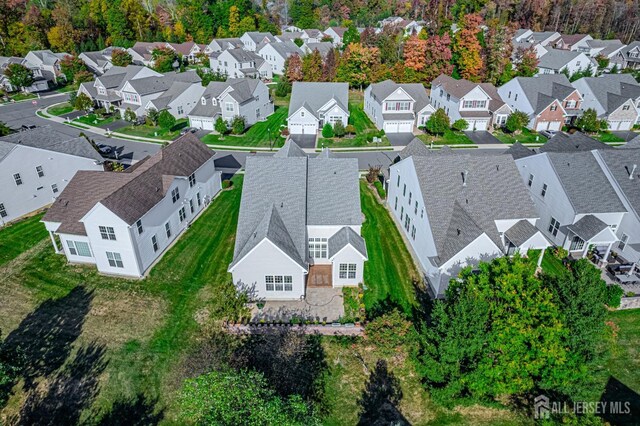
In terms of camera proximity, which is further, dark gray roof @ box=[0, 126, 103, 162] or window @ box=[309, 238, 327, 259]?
dark gray roof @ box=[0, 126, 103, 162]

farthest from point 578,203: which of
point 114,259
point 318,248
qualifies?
point 114,259

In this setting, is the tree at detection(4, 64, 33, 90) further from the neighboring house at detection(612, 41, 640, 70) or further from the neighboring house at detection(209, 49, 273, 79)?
the neighboring house at detection(612, 41, 640, 70)

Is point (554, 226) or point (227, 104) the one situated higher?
point (227, 104)

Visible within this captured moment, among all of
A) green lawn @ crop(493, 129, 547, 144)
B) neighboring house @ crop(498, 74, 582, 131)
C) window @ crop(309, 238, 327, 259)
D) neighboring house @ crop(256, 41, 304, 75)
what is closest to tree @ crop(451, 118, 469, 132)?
green lawn @ crop(493, 129, 547, 144)

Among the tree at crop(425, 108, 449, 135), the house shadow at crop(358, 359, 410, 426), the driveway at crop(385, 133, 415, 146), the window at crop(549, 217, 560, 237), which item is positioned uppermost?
the tree at crop(425, 108, 449, 135)

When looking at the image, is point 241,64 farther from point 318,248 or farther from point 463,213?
point 463,213

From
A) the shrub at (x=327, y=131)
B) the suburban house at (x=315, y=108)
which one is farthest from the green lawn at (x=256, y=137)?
the shrub at (x=327, y=131)

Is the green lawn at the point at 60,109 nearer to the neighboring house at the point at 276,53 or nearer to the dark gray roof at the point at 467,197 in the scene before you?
the neighboring house at the point at 276,53
